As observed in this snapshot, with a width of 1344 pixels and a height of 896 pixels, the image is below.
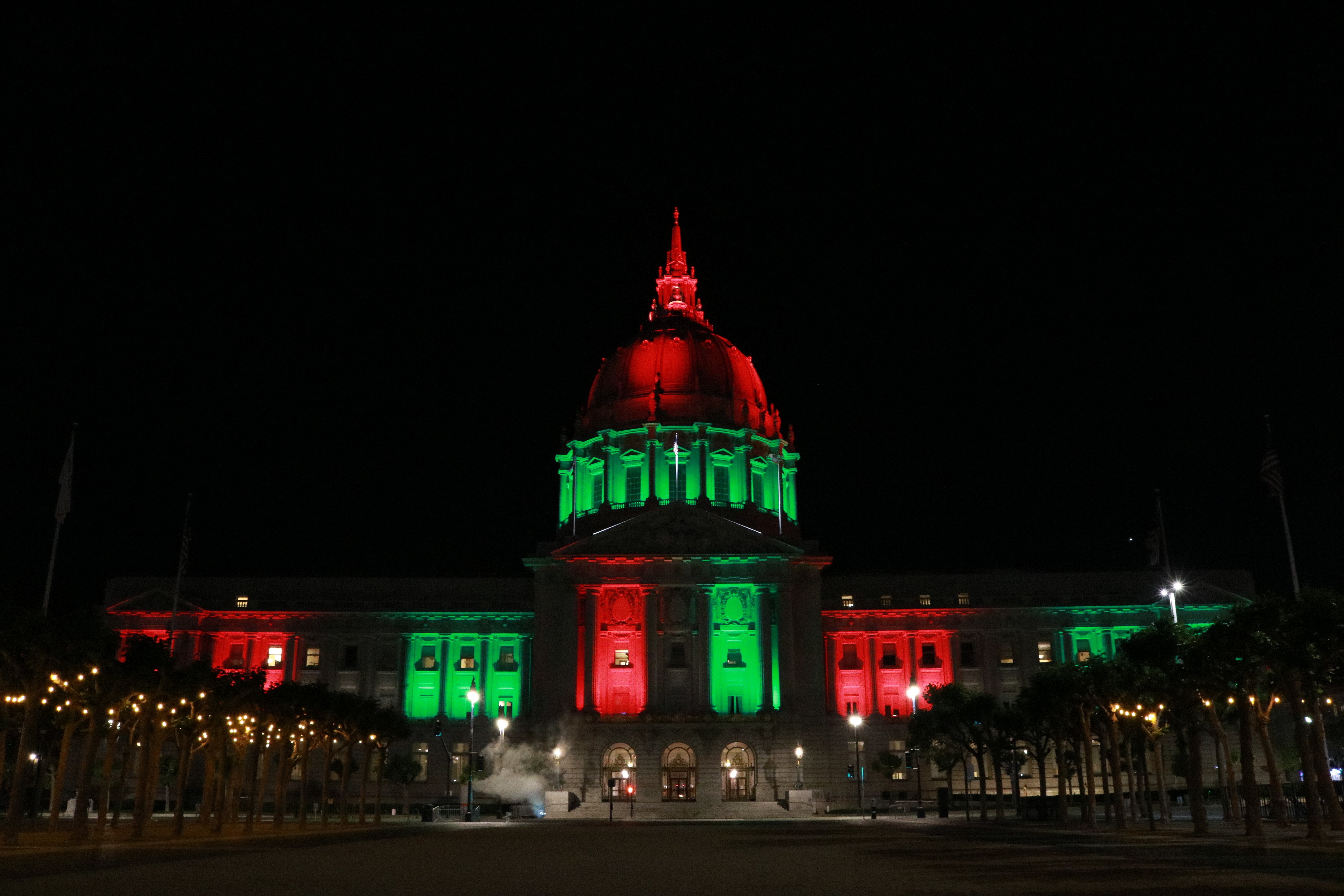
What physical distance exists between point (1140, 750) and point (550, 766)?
45205mm

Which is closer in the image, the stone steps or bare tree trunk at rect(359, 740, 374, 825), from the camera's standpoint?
bare tree trunk at rect(359, 740, 374, 825)

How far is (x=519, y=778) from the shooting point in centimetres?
9100

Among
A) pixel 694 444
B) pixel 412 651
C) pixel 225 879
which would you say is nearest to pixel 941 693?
pixel 694 444

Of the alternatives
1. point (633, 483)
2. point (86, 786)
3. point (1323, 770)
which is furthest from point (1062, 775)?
point (633, 483)

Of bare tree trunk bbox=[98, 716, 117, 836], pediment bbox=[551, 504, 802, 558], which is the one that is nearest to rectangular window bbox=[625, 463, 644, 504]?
pediment bbox=[551, 504, 802, 558]

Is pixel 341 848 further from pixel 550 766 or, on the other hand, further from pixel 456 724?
pixel 456 724

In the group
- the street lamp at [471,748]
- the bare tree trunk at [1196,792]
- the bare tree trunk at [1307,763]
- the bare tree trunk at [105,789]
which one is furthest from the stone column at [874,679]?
the bare tree trunk at [105,789]

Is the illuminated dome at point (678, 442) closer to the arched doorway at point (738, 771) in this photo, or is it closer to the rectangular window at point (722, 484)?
the rectangular window at point (722, 484)

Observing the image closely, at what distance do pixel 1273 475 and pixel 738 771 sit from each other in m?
52.6

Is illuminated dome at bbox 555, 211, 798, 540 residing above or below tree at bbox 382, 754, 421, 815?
above

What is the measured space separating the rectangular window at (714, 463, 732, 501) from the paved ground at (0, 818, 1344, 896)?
69750 millimetres

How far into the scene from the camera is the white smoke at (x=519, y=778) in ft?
295

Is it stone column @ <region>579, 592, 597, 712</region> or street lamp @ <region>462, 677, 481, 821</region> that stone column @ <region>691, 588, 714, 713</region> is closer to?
stone column @ <region>579, 592, 597, 712</region>

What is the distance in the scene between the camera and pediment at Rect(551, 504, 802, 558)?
101 meters
